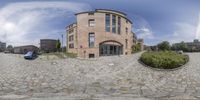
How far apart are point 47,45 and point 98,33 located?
11.9 feet

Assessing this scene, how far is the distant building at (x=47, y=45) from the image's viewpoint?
12.4 metres

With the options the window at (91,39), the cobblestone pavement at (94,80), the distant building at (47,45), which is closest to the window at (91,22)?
the window at (91,39)

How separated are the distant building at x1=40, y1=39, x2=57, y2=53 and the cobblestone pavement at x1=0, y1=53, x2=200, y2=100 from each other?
5.29ft

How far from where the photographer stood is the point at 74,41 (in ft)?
43.7

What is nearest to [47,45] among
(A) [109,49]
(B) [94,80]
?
(B) [94,80]

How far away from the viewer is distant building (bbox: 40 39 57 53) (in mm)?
12391

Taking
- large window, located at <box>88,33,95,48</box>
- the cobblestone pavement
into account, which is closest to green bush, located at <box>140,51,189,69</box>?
the cobblestone pavement

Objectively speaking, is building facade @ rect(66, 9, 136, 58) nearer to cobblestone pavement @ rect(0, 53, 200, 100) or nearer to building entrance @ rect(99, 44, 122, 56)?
building entrance @ rect(99, 44, 122, 56)

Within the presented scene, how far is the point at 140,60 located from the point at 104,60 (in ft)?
8.76

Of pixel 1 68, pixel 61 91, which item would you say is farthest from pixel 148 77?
pixel 1 68

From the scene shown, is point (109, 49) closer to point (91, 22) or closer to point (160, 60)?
point (91, 22)

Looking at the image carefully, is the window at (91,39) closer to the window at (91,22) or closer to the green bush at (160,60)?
the window at (91,22)

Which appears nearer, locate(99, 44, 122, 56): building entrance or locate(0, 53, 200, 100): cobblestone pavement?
locate(0, 53, 200, 100): cobblestone pavement

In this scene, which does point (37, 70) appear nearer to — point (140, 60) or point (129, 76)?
point (129, 76)
